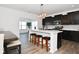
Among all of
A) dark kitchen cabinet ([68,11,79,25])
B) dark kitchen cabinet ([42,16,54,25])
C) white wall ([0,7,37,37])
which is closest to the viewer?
white wall ([0,7,37,37])

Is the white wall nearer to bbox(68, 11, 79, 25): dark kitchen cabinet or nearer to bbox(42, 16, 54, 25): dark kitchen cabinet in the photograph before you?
bbox(42, 16, 54, 25): dark kitchen cabinet

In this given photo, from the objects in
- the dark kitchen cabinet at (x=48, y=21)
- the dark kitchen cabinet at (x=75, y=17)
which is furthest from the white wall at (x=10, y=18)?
the dark kitchen cabinet at (x=75, y=17)

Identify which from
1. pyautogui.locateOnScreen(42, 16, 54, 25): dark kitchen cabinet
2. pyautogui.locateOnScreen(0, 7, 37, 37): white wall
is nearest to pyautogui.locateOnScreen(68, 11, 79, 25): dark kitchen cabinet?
pyautogui.locateOnScreen(42, 16, 54, 25): dark kitchen cabinet

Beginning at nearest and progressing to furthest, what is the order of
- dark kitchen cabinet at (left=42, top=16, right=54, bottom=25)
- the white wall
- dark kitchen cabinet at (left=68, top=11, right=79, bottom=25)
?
the white wall
dark kitchen cabinet at (left=68, top=11, right=79, bottom=25)
dark kitchen cabinet at (left=42, top=16, right=54, bottom=25)

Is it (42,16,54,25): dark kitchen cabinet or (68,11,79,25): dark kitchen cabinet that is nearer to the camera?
(68,11,79,25): dark kitchen cabinet

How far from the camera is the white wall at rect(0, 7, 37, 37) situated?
5043mm

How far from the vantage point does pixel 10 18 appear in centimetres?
546

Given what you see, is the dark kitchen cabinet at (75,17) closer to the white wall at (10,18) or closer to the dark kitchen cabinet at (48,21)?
the dark kitchen cabinet at (48,21)

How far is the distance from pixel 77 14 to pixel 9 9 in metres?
4.46
